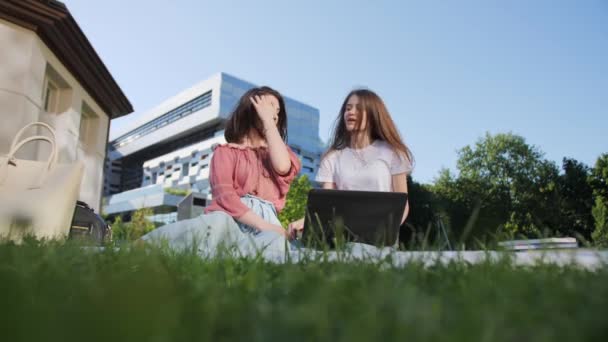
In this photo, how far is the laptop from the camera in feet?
10.5

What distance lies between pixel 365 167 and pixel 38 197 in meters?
2.93

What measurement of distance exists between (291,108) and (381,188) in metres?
68.6

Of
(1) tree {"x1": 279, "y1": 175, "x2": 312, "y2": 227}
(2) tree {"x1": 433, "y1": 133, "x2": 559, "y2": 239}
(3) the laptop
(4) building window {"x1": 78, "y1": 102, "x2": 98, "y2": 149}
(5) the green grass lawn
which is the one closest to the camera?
(5) the green grass lawn

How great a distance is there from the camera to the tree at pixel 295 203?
102ft

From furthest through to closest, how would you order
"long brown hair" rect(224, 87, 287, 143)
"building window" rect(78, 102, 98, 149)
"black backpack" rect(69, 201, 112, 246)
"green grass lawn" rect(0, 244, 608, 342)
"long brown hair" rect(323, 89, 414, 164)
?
"building window" rect(78, 102, 98, 149)
"black backpack" rect(69, 201, 112, 246)
"long brown hair" rect(323, 89, 414, 164)
"long brown hair" rect(224, 87, 287, 143)
"green grass lawn" rect(0, 244, 608, 342)

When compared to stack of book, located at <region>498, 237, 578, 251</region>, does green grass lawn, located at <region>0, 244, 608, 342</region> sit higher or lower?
lower

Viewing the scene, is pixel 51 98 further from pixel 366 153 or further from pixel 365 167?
pixel 365 167

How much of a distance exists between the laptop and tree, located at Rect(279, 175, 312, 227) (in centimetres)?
2737

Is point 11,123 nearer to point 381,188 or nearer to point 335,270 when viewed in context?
point 381,188

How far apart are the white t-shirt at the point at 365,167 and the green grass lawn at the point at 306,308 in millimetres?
3110

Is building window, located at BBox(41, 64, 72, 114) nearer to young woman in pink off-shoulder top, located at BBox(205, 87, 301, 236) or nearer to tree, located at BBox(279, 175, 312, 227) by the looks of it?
young woman in pink off-shoulder top, located at BBox(205, 87, 301, 236)

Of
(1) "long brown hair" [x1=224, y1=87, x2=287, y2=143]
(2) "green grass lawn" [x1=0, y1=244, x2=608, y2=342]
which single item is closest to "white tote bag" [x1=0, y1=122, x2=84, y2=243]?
(1) "long brown hair" [x1=224, y1=87, x2=287, y2=143]

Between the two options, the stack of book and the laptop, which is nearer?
the stack of book

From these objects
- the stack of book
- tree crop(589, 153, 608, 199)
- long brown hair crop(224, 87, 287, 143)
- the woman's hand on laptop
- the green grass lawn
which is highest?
tree crop(589, 153, 608, 199)
